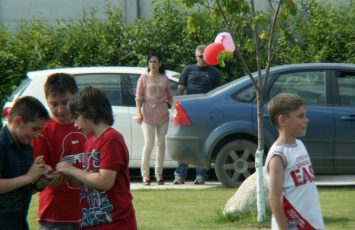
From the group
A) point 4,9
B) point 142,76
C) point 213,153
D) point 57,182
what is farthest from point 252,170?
point 4,9

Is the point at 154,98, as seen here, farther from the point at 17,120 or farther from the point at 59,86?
the point at 17,120

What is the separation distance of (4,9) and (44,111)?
16.4 m

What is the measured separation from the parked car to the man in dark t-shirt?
0.74 metres

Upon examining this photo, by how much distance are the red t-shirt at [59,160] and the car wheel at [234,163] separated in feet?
22.9

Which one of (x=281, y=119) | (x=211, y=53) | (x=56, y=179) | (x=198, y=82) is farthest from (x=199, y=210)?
(x=56, y=179)

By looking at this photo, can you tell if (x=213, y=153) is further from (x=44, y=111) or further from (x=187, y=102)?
(x=44, y=111)

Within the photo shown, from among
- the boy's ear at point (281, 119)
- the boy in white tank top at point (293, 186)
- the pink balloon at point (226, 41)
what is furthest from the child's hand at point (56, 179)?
the pink balloon at point (226, 41)

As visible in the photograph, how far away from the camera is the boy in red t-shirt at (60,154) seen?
221 inches

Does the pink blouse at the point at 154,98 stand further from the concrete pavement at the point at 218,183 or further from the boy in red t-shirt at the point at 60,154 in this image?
the boy in red t-shirt at the point at 60,154

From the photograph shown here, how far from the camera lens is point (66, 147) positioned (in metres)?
5.64

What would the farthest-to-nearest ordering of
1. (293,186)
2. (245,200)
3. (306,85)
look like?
1. (306,85)
2. (245,200)
3. (293,186)

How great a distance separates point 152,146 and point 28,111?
8279 mm

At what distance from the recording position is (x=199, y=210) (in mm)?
10617

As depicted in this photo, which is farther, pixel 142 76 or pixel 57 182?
pixel 142 76
